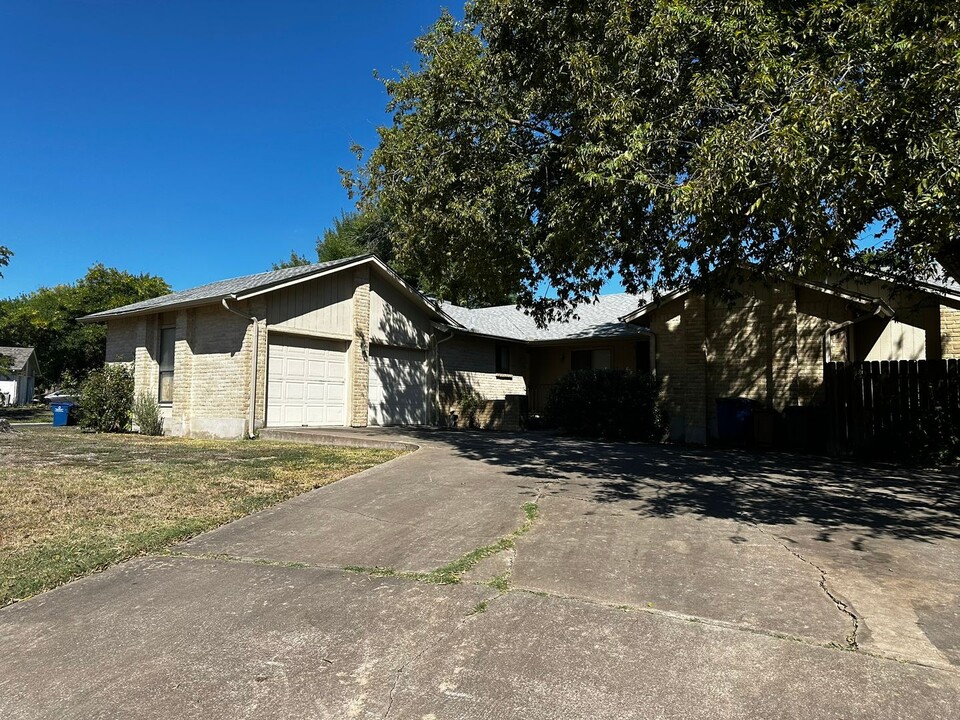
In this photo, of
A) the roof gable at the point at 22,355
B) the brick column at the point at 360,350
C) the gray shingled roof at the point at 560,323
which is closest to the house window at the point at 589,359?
the gray shingled roof at the point at 560,323

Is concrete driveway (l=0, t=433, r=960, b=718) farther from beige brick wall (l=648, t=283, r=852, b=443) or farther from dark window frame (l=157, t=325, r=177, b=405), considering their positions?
dark window frame (l=157, t=325, r=177, b=405)

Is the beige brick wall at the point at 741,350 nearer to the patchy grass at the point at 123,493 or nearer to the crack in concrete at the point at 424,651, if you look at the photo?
the patchy grass at the point at 123,493

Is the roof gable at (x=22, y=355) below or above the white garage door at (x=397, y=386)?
above

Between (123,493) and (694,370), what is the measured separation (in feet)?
41.8

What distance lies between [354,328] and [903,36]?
1391 centimetres

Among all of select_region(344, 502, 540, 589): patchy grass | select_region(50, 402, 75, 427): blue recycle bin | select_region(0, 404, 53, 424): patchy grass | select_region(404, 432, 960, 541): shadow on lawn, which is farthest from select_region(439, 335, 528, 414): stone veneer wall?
select_region(0, 404, 53, 424): patchy grass

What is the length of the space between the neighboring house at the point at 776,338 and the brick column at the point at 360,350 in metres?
7.30

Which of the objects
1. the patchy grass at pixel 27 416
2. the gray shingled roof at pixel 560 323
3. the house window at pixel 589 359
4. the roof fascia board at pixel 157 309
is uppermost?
the gray shingled roof at pixel 560 323

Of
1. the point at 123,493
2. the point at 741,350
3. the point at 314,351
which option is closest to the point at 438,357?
the point at 314,351

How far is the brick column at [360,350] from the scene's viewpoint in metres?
17.7

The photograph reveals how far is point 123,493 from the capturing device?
7.38 meters

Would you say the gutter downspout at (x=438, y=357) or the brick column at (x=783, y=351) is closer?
the brick column at (x=783, y=351)

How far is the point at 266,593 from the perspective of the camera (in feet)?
14.2

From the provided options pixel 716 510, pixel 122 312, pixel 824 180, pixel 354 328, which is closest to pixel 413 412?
pixel 354 328
